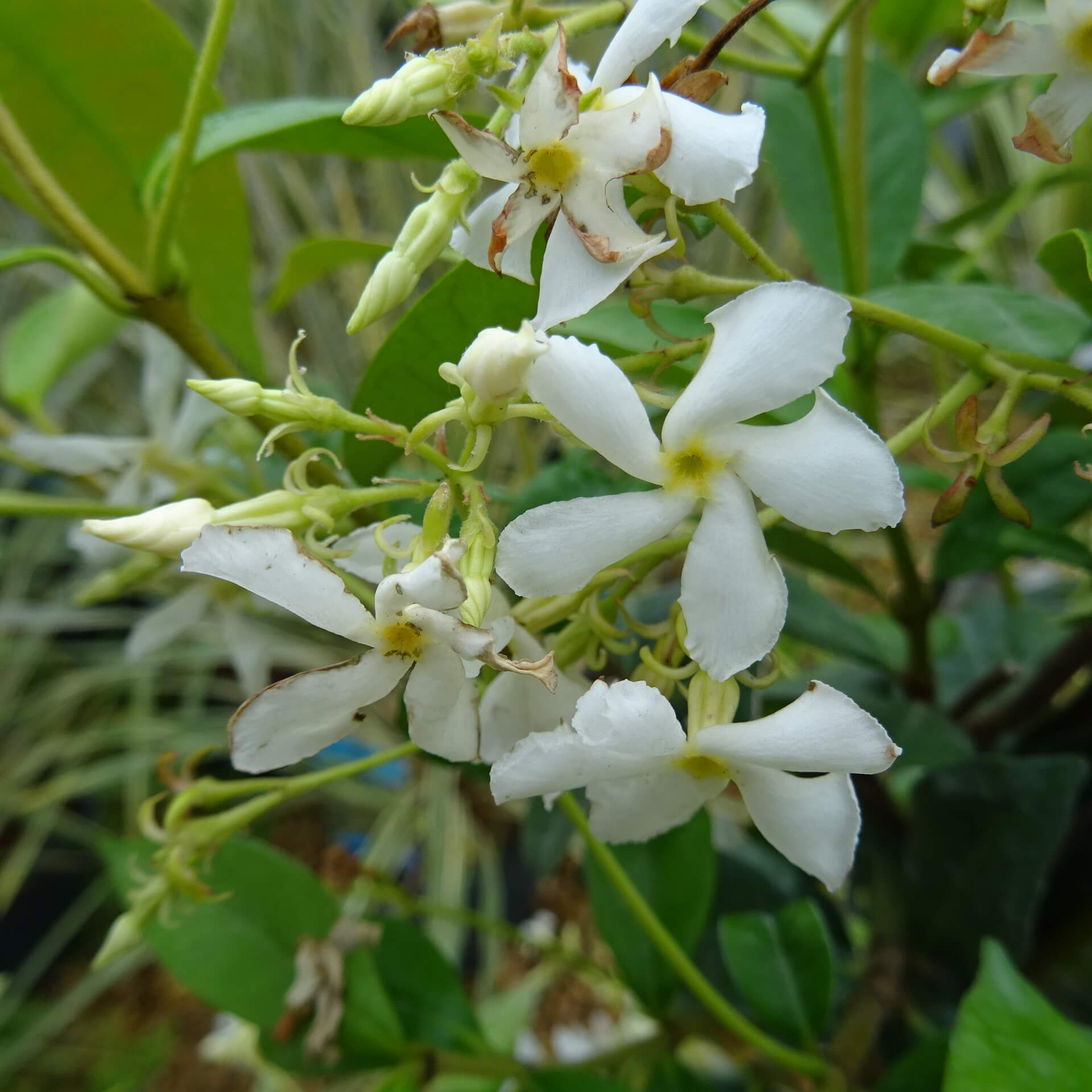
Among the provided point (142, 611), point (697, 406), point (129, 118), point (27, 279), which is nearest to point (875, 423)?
point (697, 406)

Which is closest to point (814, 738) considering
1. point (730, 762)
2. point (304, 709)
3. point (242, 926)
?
point (730, 762)

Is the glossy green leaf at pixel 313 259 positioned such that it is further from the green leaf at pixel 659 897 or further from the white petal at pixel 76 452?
the green leaf at pixel 659 897

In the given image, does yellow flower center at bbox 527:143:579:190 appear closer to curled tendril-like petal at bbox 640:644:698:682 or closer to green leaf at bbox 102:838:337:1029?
curled tendril-like petal at bbox 640:644:698:682

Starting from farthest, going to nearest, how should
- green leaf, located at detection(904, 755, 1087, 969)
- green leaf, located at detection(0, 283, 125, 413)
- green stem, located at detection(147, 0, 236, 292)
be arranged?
green leaf, located at detection(0, 283, 125, 413) → green leaf, located at detection(904, 755, 1087, 969) → green stem, located at detection(147, 0, 236, 292)

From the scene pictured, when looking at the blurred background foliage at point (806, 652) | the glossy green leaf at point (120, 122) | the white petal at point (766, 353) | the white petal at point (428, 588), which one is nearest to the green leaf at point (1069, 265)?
the blurred background foliage at point (806, 652)

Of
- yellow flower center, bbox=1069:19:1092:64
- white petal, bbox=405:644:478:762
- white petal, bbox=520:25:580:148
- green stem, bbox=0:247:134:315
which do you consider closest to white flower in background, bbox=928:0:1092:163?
yellow flower center, bbox=1069:19:1092:64

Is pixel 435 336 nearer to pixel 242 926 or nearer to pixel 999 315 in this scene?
pixel 999 315
